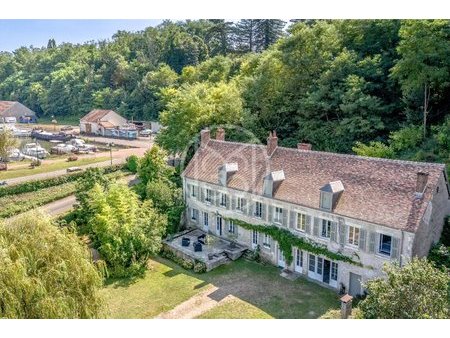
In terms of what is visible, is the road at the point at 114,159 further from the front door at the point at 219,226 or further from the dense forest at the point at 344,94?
the front door at the point at 219,226

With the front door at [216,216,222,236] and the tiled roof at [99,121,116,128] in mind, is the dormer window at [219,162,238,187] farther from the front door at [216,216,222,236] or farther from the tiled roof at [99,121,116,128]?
the tiled roof at [99,121,116,128]

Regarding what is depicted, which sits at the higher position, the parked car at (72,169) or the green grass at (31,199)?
the parked car at (72,169)

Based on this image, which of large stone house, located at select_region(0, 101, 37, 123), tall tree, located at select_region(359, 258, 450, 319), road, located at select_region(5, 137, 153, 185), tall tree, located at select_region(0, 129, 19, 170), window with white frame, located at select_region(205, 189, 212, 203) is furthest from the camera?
large stone house, located at select_region(0, 101, 37, 123)

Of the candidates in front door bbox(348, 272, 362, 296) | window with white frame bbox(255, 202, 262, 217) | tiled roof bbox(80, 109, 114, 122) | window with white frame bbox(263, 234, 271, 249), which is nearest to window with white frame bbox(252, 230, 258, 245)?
window with white frame bbox(263, 234, 271, 249)

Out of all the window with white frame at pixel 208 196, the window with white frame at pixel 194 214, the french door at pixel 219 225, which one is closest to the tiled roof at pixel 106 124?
the window with white frame at pixel 194 214

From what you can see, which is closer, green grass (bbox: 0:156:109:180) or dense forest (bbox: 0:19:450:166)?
dense forest (bbox: 0:19:450:166)

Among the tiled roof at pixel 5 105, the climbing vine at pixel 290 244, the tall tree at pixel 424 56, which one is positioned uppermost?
the tall tree at pixel 424 56

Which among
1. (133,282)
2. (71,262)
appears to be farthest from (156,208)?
(71,262)
